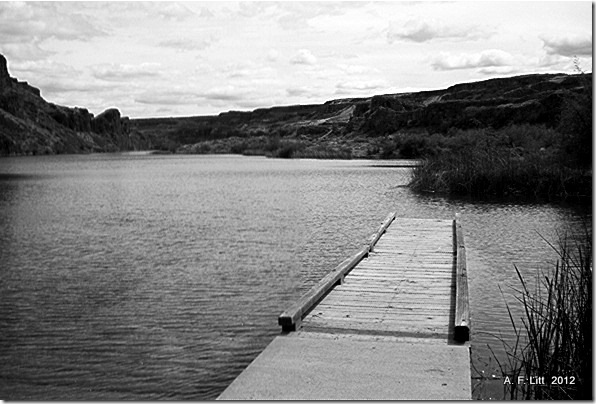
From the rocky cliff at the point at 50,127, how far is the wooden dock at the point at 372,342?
3737 inches

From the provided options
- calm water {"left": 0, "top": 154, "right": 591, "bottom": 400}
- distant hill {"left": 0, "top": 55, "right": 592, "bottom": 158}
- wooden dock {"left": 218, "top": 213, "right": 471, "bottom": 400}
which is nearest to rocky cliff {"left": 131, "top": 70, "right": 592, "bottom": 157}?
distant hill {"left": 0, "top": 55, "right": 592, "bottom": 158}

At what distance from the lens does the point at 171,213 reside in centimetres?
1919

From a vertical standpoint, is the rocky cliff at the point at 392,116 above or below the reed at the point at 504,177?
above

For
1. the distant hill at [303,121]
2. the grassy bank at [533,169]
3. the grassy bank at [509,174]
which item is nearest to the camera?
the grassy bank at [533,169]

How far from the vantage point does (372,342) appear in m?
5.68

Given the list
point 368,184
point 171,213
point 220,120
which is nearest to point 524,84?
point 368,184

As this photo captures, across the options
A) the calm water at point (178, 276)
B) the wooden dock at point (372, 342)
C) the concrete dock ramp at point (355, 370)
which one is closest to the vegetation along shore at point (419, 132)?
the calm water at point (178, 276)

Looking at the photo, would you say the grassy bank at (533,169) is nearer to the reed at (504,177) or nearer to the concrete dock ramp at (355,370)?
the reed at (504,177)

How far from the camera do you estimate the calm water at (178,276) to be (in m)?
6.53

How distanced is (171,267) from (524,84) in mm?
46402

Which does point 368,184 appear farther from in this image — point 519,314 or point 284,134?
point 284,134

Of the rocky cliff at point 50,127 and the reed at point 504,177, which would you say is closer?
the reed at point 504,177

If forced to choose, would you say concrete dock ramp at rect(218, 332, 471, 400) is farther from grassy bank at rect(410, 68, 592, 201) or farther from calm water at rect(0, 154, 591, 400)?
grassy bank at rect(410, 68, 592, 201)

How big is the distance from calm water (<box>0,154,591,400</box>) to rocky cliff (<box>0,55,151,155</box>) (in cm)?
8428
